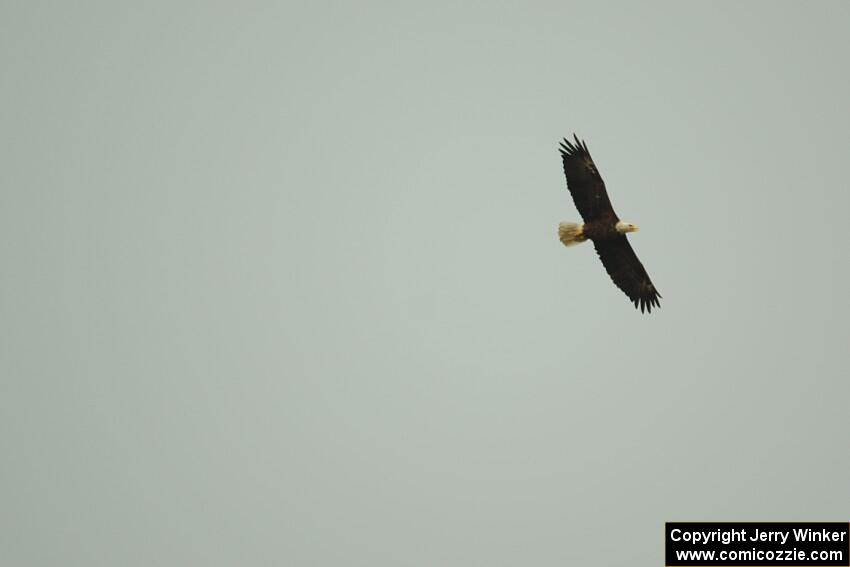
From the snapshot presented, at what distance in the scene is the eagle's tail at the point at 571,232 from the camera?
24.5 m

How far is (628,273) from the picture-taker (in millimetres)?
25641

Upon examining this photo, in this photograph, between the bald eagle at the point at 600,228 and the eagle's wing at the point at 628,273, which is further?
the eagle's wing at the point at 628,273

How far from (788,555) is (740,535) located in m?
1.04

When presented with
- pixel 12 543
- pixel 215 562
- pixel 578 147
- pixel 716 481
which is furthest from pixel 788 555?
pixel 716 481

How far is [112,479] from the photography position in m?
192

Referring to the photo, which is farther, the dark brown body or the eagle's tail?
the eagle's tail

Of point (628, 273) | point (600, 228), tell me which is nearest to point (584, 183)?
point (600, 228)

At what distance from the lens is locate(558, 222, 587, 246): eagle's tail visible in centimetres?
2452

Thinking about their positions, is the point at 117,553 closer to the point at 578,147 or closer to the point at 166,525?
the point at 166,525

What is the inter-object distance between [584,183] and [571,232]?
1.25 metres

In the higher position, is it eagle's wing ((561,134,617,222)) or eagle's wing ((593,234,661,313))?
eagle's wing ((561,134,617,222))

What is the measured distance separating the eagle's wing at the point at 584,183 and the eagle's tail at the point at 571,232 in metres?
0.37

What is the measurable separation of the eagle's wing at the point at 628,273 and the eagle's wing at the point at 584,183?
100cm

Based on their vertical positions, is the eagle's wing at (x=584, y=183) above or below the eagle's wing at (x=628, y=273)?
above
